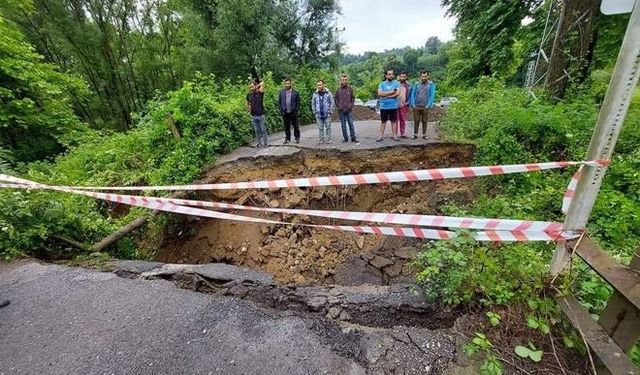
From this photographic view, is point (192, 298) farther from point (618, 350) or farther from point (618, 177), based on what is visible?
point (618, 177)

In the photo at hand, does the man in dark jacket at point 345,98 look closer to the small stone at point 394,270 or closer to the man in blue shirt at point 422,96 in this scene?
the man in blue shirt at point 422,96

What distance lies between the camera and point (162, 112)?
773cm

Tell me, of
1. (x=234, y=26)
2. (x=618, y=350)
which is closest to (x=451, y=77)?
(x=234, y=26)

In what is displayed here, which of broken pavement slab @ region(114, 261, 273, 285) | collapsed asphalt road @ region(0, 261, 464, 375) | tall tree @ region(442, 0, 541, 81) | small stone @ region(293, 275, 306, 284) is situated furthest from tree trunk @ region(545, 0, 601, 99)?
broken pavement slab @ region(114, 261, 273, 285)

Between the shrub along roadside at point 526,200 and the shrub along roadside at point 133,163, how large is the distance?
15.9 feet

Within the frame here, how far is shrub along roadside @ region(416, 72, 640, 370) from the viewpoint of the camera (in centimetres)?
239

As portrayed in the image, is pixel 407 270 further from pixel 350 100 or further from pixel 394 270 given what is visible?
pixel 350 100

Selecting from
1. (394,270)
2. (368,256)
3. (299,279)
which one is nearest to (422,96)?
(368,256)

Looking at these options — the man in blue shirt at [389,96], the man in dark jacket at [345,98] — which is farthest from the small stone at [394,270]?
the man in dark jacket at [345,98]

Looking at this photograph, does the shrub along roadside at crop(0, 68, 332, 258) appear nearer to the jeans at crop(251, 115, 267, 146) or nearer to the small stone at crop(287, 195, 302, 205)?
the jeans at crop(251, 115, 267, 146)

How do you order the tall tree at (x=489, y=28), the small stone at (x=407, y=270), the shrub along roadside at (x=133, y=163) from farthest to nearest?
the tall tree at (x=489, y=28) → the small stone at (x=407, y=270) → the shrub along roadside at (x=133, y=163)

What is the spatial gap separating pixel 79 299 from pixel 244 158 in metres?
4.45

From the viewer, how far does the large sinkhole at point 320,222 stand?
5875 millimetres

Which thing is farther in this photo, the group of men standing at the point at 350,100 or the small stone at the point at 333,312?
the group of men standing at the point at 350,100
